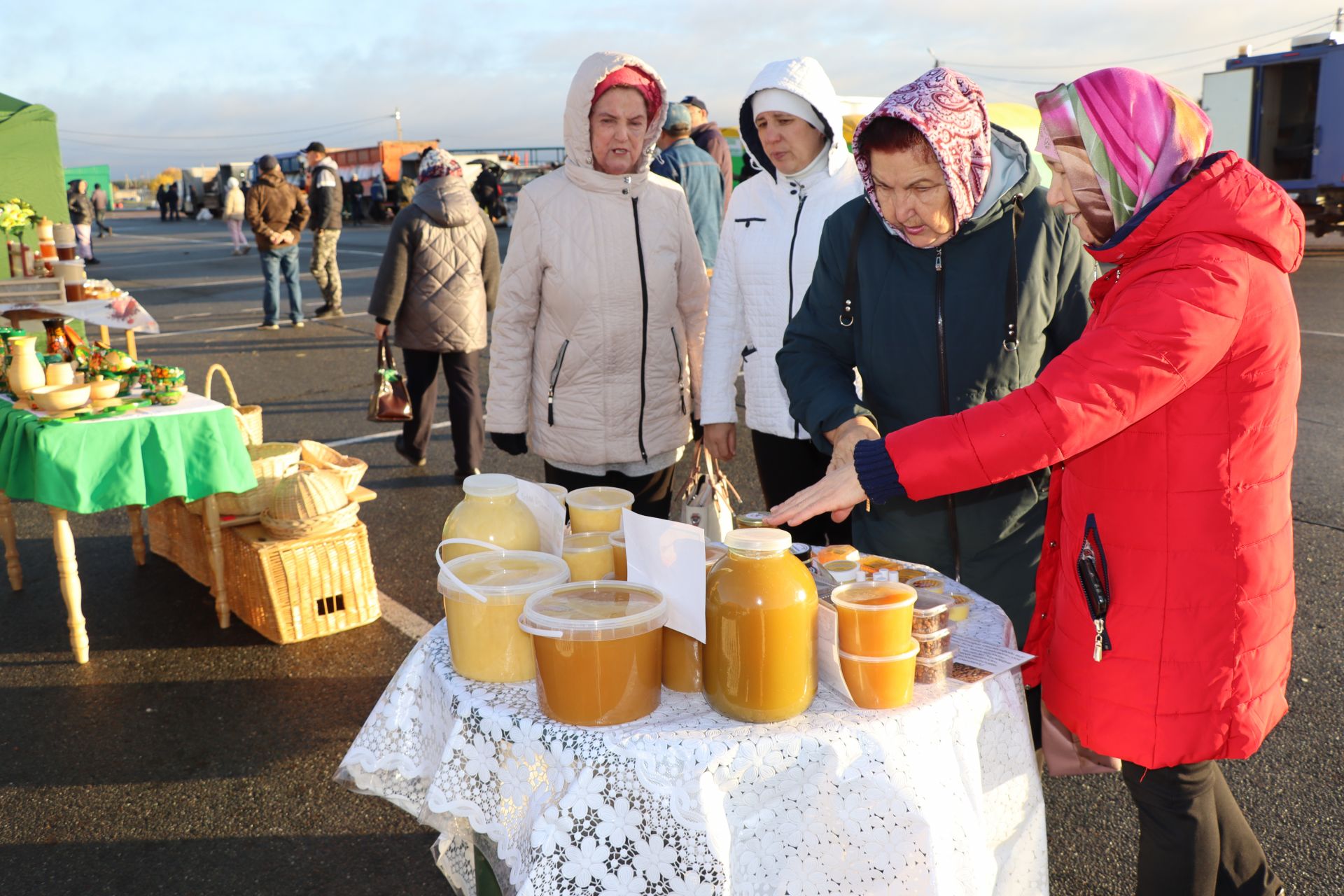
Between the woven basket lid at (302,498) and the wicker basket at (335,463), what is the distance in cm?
11

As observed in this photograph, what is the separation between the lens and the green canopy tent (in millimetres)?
8289

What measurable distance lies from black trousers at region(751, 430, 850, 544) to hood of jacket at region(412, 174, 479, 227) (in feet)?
11.0

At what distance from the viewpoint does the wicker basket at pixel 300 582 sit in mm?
4266

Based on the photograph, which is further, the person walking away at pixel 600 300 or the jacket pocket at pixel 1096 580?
the person walking away at pixel 600 300

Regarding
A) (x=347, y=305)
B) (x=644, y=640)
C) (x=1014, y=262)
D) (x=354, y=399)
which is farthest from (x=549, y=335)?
(x=347, y=305)

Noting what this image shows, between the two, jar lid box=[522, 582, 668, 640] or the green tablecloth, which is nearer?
jar lid box=[522, 582, 668, 640]

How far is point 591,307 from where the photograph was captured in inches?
135

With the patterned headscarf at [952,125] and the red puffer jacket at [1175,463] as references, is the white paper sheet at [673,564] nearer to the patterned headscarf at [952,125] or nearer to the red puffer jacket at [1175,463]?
the red puffer jacket at [1175,463]

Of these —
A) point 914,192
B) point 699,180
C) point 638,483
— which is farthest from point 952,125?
point 699,180

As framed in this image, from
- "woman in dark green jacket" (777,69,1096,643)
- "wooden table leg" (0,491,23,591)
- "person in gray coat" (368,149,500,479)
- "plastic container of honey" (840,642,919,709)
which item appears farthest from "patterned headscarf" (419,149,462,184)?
"plastic container of honey" (840,642,919,709)

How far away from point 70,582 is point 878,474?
3.74m

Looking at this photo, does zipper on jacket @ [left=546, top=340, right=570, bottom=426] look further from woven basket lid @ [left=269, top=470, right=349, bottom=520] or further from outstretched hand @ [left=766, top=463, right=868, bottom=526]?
outstretched hand @ [left=766, top=463, right=868, bottom=526]

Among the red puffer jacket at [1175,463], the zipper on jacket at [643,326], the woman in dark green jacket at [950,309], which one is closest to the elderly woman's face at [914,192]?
the woman in dark green jacket at [950,309]

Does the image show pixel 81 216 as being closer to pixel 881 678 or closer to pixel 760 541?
pixel 760 541
